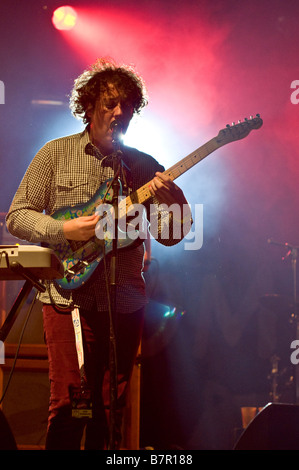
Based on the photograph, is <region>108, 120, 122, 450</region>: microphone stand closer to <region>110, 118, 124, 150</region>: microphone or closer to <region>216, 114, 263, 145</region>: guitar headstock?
<region>110, 118, 124, 150</region>: microphone

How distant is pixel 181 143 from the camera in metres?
5.67

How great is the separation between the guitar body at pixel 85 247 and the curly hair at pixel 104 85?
0.59 metres

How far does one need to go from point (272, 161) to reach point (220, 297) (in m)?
1.62

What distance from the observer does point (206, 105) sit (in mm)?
5695

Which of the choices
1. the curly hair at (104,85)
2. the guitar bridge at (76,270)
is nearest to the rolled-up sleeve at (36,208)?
the guitar bridge at (76,270)

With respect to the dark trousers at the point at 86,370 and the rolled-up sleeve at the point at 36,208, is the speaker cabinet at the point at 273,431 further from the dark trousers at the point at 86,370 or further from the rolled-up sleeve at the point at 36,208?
the rolled-up sleeve at the point at 36,208

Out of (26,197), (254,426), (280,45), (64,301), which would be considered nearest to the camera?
(254,426)

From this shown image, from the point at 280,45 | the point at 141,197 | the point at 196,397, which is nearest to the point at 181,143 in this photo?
the point at 280,45

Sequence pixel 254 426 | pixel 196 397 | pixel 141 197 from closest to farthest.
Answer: pixel 254 426 < pixel 141 197 < pixel 196 397

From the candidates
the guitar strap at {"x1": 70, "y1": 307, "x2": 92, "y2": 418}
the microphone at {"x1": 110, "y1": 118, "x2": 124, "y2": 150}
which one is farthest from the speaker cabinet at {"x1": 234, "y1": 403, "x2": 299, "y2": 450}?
the microphone at {"x1": 110, "y1": 118, "x2": 124, "y2": 150}

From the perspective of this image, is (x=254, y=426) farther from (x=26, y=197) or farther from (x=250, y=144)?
(x=250, y=144)

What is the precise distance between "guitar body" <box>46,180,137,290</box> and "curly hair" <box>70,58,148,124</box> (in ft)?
1.94

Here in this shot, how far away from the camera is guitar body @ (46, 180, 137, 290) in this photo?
237cm

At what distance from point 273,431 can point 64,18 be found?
4884mm
